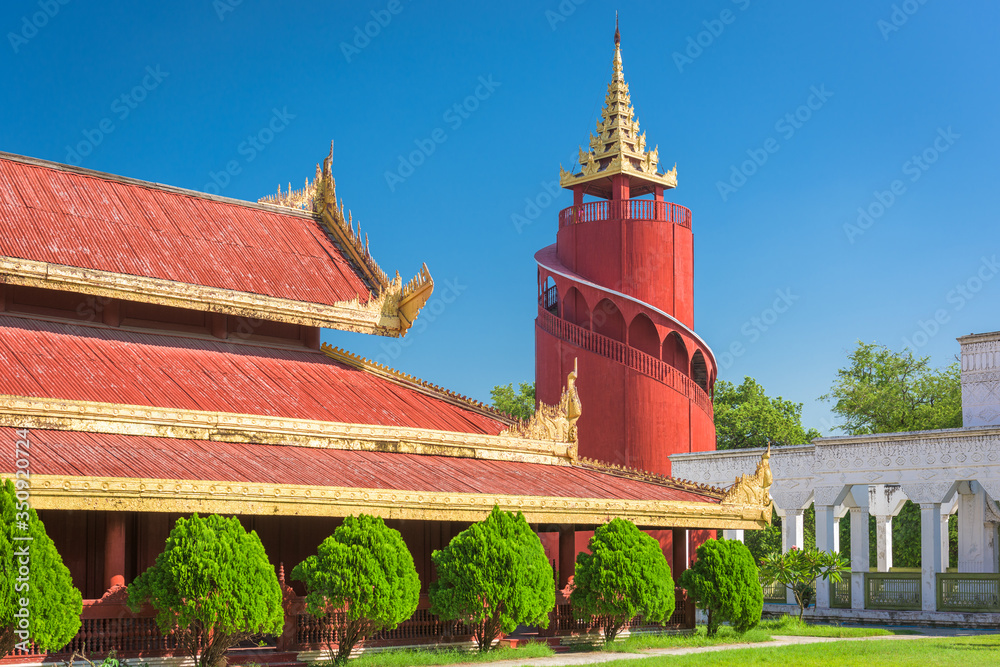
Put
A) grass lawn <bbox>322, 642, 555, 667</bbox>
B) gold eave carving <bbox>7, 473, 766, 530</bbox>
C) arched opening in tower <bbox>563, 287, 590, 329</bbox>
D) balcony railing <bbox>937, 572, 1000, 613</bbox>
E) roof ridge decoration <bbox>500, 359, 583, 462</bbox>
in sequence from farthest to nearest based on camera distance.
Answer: arched opening in tower <bbox>563, 287, 590, 329</bbox> → balcony railing <bbox>937, 572, 1000, 613</bbox> → roof ridge decoration <bbox>500, 359, 583, 462</bbox> → grass lawn <bbox>322, 642, 555, 667</bbox> → gold eave carving <bbox>7, 473, 766, 530</bbox>

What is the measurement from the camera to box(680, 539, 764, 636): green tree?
22031 mm

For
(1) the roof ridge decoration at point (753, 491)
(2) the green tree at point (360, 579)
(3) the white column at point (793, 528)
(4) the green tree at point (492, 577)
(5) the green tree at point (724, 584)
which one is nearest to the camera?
(2) the green tree at point (360, 579)

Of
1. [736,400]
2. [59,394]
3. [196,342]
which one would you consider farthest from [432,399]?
[736,400]

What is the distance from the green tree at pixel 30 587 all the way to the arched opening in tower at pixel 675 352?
2665cm

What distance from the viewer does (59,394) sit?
698 inches

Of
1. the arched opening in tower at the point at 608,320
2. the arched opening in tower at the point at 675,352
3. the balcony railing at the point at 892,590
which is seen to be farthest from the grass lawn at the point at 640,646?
the arched opening in tower at the point at 675,352

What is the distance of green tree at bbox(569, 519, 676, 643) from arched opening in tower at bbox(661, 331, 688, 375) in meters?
18.6

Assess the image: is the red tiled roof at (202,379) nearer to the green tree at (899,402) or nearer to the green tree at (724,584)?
the green tree at (724,584)

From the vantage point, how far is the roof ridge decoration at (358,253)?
24.3 metres

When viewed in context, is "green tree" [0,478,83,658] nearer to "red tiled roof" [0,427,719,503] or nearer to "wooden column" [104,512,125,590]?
"red tiled roof" [0,427,719,503]

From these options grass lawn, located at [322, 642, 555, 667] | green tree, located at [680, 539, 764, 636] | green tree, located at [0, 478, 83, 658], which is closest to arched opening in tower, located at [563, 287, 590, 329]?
green tree, located at [680, 539, 764, 636]

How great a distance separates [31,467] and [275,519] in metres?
5.42

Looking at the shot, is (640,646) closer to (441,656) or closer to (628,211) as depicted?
(441,656)

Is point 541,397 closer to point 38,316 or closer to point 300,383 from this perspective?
point 300,383
